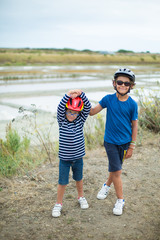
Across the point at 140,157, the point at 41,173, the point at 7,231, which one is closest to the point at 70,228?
the point at 7,231

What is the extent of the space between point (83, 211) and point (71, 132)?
95 centimetres

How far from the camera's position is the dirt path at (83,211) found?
2.93 metres

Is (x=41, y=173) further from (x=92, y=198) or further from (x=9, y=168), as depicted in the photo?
(x=92, y=198)

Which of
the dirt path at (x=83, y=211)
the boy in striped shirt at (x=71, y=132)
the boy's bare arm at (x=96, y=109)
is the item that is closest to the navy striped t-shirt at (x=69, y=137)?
the boy in striped shirt at (x=71, y=132)

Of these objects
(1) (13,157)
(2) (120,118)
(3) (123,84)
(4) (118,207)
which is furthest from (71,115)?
(1) (13,157)

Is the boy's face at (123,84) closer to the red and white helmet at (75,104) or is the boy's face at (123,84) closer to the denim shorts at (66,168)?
the red and white helmet at (75,104)

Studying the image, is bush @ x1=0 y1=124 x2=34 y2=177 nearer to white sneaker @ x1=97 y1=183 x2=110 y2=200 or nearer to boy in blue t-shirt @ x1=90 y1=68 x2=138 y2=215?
white sneaker @ x1=97 y1=183 x2=110 y2=200

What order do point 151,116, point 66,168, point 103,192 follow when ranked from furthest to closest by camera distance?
point 151,116 → point 103,192 → point 66,168

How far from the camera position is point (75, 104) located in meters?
3.09

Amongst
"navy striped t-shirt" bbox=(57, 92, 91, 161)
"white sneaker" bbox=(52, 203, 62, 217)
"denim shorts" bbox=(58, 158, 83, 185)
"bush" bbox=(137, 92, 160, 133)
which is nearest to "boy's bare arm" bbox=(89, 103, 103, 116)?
"navy striped t-shirt" bbox=(57, 92, 91, 161)

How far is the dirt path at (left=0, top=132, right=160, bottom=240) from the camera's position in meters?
2.93

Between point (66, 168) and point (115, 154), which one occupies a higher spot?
point (115, 154)

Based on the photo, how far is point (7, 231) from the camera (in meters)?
2.97

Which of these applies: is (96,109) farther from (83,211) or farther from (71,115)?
(83,211)
